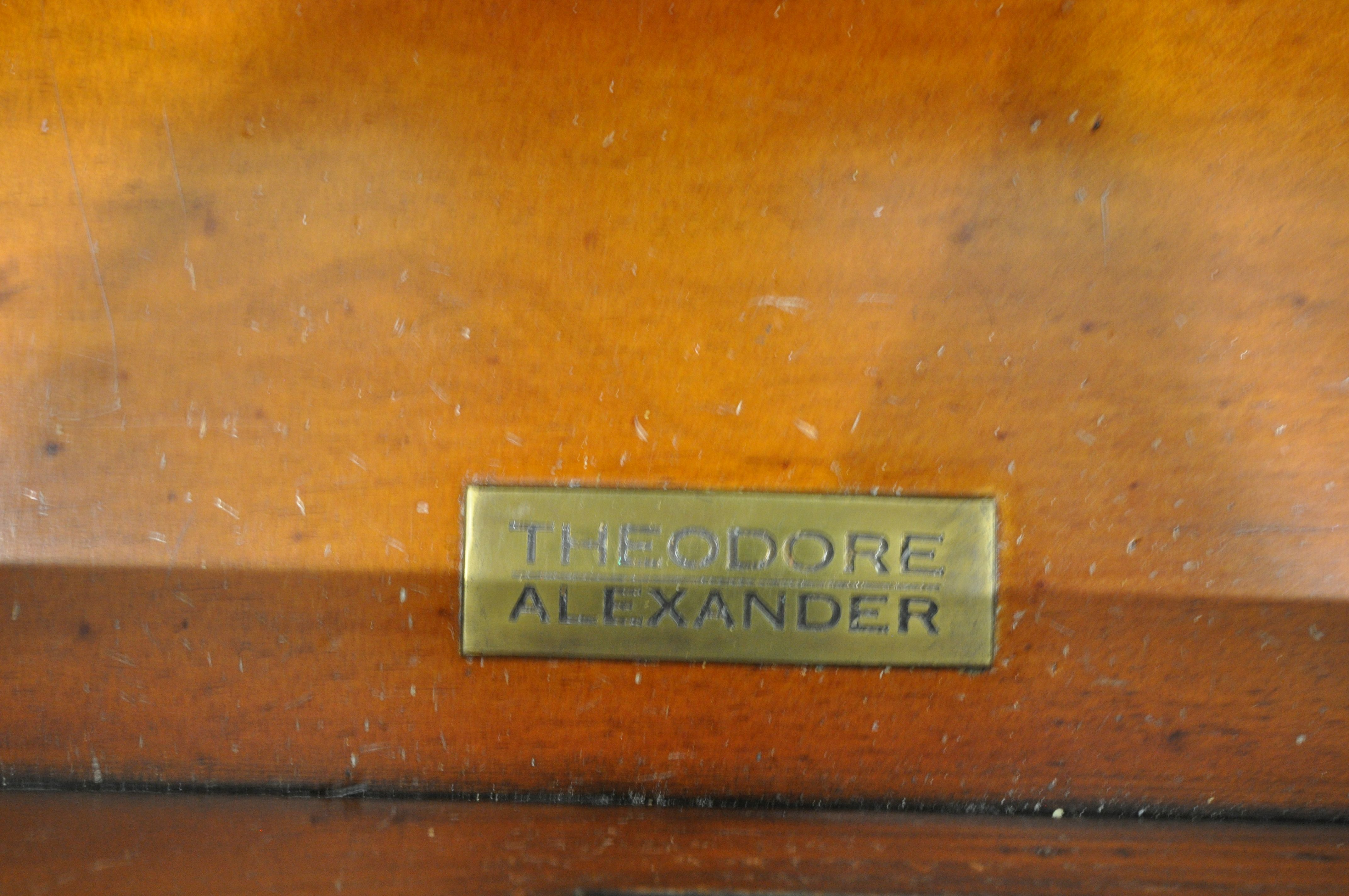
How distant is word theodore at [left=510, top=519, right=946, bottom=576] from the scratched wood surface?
0.14 feet

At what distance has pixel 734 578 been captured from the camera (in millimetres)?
Result: 667

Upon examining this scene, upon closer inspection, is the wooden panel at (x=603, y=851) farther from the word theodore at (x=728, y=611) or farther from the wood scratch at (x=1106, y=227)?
the wood scratch at (x=1106, y=227)

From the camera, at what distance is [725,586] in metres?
0.67

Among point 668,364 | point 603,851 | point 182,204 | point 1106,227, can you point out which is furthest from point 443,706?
point 1106,227

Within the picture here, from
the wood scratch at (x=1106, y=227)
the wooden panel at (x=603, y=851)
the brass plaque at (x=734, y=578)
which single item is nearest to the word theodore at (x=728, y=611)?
the brass plaque at (x=734, y=578)

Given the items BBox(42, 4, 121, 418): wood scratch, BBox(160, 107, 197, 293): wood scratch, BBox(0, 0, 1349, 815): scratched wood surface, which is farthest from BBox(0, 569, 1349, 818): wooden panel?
BBox(160, 107, 197, 293): wood scratch

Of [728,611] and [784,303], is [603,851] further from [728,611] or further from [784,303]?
[784,303]

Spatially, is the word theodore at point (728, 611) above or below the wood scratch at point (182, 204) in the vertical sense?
below

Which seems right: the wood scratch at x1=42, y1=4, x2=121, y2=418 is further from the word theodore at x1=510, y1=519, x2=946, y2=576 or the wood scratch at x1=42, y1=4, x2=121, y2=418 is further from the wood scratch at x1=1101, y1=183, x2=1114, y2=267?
the wood scratch at x1=1101, y1=183, x2=1114, y2=267

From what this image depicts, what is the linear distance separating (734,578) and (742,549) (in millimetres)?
23

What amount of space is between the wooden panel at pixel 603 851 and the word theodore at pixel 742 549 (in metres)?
0.19

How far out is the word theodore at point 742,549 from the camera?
2.18 feet

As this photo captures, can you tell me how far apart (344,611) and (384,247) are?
0.29 meters

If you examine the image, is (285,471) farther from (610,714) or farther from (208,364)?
(610,714)
